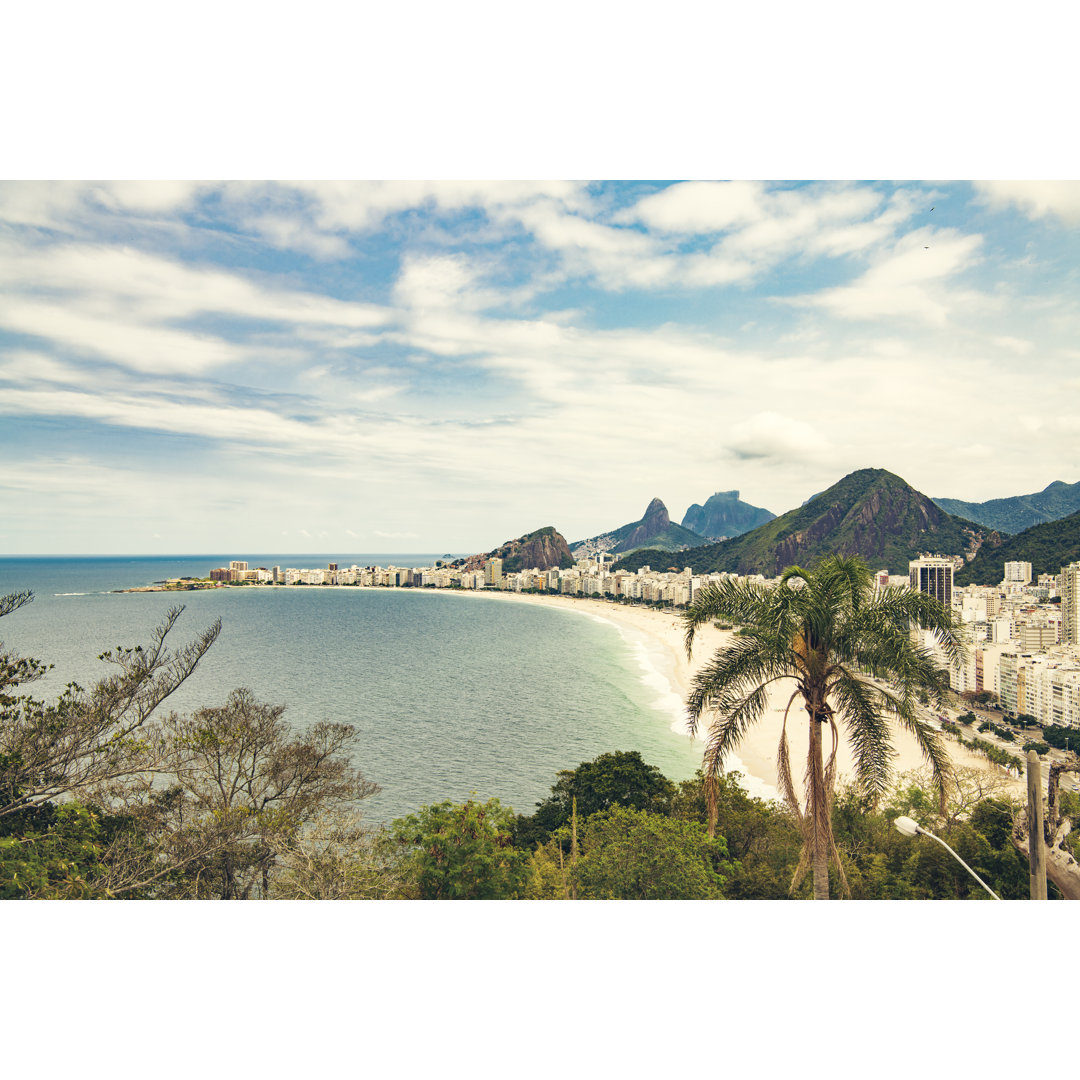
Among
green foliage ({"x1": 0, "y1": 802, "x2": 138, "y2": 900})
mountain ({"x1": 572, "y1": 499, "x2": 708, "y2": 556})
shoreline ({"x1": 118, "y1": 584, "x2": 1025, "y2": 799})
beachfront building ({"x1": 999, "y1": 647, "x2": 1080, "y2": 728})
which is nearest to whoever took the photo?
green foliage ({"x1": 0, "y1": 802, "x2": 138, "y2": 900})

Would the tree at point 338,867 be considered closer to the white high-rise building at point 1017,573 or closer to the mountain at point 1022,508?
the mountain at point 1022,508

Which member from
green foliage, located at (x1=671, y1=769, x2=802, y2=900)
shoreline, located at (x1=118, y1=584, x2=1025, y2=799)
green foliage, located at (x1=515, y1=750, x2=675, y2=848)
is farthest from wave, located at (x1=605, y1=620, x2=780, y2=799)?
green foliage, located at (x1=515, y1=750, x2=675, y2=848)

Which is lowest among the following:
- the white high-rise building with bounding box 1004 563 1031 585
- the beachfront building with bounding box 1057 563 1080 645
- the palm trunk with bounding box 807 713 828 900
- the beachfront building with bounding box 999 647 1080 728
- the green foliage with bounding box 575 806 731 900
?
the green foliage with bounding box 575 806 731 900

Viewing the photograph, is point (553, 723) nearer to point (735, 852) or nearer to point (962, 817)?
point (735, 852)

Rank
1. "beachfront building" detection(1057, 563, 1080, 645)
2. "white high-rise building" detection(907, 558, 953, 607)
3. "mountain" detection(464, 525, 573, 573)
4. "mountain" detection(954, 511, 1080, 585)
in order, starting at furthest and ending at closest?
"mountain" detection(464, 525, 573, 573) → "white high-rise building" detection(907, 558, 953, 607) → "mountain" detection(954, 511, 1080, 585) → "beachfront building" detection(1057, 563, 1080, 645)

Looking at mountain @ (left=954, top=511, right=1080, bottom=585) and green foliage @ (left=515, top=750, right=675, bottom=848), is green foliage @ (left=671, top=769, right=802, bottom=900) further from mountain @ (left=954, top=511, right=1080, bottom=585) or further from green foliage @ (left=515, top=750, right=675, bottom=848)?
mountain @ (left=954, top=511, right=1080, bottom=585)

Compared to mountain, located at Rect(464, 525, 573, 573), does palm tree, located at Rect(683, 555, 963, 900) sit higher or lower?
lower

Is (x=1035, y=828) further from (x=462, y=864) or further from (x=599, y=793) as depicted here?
(x=599, y=793)
